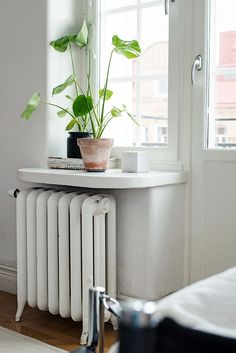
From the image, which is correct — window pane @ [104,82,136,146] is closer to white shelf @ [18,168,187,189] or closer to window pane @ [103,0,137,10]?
white shelf @ [18,168,187,189]

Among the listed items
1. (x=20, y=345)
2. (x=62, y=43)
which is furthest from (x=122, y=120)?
(x=20, y=345)

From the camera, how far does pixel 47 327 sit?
7.68 ft

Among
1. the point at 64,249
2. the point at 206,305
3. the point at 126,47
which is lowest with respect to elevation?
the point at 64,249

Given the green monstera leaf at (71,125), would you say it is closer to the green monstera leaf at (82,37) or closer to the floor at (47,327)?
the green monstera leaf at (82,37)

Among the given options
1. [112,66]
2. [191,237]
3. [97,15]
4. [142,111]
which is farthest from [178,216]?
[97,15]

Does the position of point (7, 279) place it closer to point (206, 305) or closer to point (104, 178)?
point (104, 178)

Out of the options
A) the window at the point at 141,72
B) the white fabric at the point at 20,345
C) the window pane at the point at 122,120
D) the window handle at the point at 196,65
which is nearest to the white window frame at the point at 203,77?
the window handle at the point at 196,65

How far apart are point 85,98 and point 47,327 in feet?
3.62

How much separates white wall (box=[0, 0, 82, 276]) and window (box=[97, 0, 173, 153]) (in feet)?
0.83

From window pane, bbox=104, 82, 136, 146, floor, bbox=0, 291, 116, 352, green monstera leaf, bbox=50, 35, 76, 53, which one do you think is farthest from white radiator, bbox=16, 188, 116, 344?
green monstera leaf, bbox=50, 35, 76, 53

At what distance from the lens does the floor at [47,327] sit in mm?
2170

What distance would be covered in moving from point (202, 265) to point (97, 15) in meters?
1.43

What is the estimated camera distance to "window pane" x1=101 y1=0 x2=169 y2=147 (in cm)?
243

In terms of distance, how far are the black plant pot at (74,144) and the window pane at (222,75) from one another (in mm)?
638
